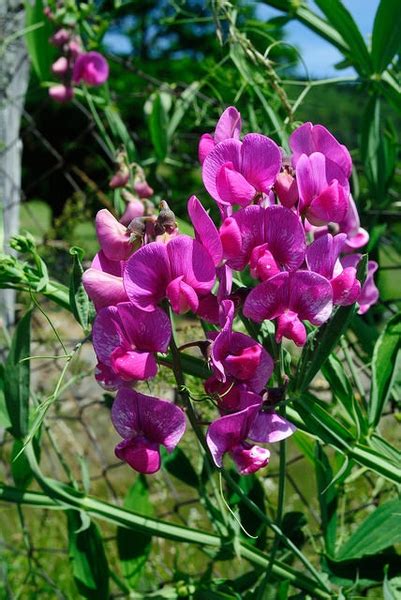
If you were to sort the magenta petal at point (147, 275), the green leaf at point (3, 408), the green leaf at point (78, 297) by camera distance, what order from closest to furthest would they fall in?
the magenta petal at point (147, 275)
the green leaf at point (78, 297)
the green leaf at point (3, 408)

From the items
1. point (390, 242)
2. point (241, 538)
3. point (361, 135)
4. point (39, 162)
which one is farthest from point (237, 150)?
point (39, 162)

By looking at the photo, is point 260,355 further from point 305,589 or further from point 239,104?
point 239,104

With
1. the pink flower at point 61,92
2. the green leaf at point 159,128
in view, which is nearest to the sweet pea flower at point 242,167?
the green leaf at point 159,128

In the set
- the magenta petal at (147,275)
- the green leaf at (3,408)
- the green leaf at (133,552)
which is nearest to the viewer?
the magenta petal at (147,275)

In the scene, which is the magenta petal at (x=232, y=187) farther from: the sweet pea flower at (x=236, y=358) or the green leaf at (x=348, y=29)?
the green leaf at (x=348, y=29)

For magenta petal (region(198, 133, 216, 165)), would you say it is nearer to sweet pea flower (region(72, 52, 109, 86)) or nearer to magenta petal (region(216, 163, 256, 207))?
magenta petal (region(216, 163, 256, 207))

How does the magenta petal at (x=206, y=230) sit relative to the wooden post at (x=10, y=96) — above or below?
above

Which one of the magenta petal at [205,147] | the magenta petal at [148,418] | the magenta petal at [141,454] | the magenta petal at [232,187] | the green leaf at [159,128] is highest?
the magenta petal at [205,147]
